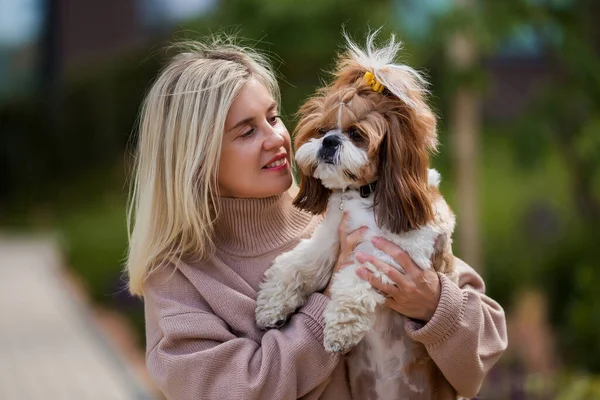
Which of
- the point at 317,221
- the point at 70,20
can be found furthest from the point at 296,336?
the point at 70,20

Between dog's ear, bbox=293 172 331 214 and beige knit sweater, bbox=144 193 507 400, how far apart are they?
18cm

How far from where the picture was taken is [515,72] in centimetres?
1221

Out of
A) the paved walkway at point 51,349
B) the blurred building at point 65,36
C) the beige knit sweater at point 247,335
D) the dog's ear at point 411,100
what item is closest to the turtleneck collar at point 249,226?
the beige knit sweater at point 247,335

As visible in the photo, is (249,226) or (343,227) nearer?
(343,227)

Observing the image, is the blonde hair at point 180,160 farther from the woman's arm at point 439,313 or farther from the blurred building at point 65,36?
the blurred building at point 65,36

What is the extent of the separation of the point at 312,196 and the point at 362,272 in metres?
0.34

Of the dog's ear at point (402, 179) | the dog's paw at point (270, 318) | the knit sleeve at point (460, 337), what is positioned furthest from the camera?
the dog's paw at point (270, 318)

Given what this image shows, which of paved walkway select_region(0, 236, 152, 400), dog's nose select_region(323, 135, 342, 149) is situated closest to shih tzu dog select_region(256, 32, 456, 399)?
dog's nose select_region(323, 135, 342, 149)

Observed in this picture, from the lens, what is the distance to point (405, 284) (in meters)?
2.85

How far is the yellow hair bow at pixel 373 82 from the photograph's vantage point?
2.78 meters

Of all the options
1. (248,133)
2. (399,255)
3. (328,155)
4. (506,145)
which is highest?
(328,155)

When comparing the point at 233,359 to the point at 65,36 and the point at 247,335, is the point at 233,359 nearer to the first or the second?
the point at 247,335

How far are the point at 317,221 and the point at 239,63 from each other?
2.22 ft

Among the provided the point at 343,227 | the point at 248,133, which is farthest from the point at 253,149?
the point at 343,227
